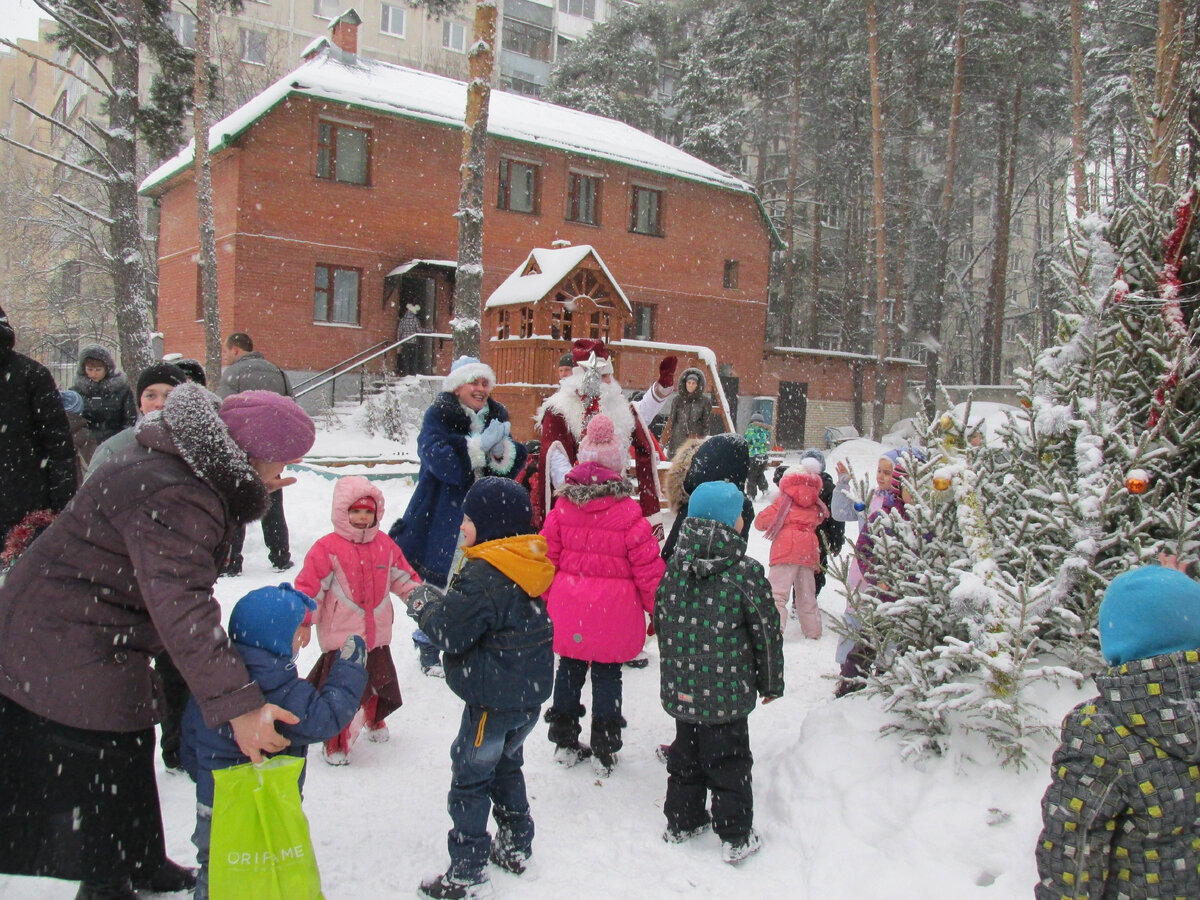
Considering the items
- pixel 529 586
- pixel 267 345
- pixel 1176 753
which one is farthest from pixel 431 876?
pixel 267 345

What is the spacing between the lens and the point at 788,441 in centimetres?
2628

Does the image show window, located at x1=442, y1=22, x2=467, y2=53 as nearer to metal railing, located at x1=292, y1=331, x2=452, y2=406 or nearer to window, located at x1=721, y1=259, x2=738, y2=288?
window, located at x1=721, y1=259, x2=738, y2=288

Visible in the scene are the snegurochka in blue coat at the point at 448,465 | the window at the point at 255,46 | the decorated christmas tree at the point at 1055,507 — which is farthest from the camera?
the window at the point at 255,46

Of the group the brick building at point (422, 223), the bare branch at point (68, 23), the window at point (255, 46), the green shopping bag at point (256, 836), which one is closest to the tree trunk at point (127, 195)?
the bare branch at point (68, 23)

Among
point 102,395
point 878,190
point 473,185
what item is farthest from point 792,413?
point 102,395

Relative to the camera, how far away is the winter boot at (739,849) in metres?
3.26

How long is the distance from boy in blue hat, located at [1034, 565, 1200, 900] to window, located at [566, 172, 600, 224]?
72.4 ft

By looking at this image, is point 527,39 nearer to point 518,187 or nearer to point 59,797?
point 518,187

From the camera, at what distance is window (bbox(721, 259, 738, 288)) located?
25.9 metres

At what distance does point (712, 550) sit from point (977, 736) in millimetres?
1341

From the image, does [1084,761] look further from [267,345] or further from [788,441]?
[788,441]

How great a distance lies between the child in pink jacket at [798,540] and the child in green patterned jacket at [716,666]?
286 centimetres

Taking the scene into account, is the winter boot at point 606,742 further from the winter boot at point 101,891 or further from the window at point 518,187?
the window at point 518,187

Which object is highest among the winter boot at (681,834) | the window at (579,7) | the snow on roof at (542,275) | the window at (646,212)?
the window at (579,7)
